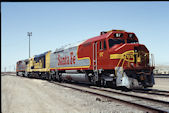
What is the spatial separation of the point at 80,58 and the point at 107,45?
3778 millimetres

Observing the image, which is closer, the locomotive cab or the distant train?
the locomotive cab

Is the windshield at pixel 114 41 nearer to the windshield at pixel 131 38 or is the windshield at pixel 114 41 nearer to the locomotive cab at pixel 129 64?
the locomotive cab at pixel 129 64

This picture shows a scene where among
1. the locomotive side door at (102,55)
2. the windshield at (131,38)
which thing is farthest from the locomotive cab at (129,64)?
the windshield at (131,38)

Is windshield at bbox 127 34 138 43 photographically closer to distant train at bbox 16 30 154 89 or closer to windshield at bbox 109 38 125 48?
distant train at bbox 16 30 154 89

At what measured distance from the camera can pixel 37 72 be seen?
28.6 metres

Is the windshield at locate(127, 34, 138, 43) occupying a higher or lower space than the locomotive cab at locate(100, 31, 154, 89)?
higher

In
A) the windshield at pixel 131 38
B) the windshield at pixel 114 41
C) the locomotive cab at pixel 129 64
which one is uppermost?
the windshield at pixel 131 38

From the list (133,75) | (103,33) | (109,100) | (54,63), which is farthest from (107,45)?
(54,63)

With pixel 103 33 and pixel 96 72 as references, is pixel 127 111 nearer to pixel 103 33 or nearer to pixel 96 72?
pixel 96 72

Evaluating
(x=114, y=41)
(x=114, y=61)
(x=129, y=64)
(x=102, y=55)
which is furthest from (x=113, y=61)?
(x=114, y=41)

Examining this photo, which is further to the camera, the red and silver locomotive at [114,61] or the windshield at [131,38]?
the windshield at [131,38]

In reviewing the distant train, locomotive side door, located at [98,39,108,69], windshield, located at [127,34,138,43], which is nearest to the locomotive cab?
the distant train

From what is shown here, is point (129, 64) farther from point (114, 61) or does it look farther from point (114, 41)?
point (114, 41)

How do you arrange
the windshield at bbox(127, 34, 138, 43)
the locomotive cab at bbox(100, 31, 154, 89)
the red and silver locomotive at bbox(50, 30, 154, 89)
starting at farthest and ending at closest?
the windshield at bbox(127, 34, 138, 43) → the red and silver locomotive at bbox(50, 30, 154, 89) → the locomotive cab at bbox(100, 31, 154, 89)
